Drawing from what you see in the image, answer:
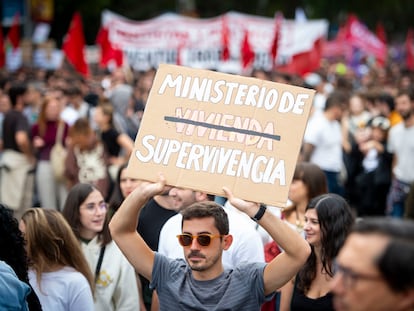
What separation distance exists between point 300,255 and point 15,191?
7.32 metres

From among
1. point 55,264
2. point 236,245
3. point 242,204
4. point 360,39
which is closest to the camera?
point 242,204

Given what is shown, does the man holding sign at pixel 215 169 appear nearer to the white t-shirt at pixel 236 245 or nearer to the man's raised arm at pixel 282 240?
the man's raised arm at pixel 282 240

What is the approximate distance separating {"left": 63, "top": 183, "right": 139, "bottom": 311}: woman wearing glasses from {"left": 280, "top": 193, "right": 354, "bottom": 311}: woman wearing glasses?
105 cm

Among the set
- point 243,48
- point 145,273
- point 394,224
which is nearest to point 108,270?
point 145,273

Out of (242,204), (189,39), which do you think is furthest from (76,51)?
(242,204)

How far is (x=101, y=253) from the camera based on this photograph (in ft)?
20.1

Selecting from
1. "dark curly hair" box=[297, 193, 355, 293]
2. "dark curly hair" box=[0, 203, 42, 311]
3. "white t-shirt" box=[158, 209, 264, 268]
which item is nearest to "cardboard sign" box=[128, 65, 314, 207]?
"dark curly hair" box=[0, 203, 42, 311]

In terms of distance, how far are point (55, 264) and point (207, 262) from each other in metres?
1.11

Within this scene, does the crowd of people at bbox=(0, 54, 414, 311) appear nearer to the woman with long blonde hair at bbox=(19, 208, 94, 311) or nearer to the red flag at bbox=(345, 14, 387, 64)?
the woman with long blonde hair at bbox=(19, 208, 94, 311)

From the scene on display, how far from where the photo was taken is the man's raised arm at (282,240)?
4520 mm

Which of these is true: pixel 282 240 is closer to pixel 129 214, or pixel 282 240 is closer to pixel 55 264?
pixel 129 214

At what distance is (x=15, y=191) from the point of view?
11383mm

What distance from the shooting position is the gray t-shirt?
4.63 meters

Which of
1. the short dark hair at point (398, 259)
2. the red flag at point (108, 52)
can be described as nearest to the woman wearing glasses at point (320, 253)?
the short dark hair at point (398, 259)
